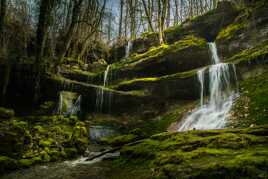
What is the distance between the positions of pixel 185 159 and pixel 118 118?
12.4 meters

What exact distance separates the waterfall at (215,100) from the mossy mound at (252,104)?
489 millimetres

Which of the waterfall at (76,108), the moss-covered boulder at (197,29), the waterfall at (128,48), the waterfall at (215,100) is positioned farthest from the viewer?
the waterfall at (128,48)

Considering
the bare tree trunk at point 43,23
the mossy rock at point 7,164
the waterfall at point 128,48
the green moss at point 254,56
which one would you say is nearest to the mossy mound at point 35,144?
the mossy rock at point 7,164

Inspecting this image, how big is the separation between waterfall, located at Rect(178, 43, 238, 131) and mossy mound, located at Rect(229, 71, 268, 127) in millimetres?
489

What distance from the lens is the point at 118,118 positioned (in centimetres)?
1812

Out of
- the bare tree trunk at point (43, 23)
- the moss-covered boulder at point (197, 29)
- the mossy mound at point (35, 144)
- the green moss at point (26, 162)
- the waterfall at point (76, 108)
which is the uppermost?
the moss-covered boulder at point (197, 29)

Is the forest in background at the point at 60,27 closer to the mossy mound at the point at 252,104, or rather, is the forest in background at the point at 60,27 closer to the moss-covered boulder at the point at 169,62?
the moss-covered boulder at the point at 169,62

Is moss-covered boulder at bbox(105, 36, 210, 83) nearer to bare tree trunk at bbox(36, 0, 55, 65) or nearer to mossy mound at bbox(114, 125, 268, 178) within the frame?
bare tree trunk at bbox(36, 0, 55, 65)

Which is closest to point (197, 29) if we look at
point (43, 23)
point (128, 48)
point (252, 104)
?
point (128, 48)

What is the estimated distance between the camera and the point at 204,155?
5.96 meters

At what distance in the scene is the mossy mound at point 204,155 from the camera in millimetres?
4855

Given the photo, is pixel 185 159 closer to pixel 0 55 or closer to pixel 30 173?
pixel 30 173

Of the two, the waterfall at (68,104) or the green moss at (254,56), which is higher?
the green moss at (254,56)

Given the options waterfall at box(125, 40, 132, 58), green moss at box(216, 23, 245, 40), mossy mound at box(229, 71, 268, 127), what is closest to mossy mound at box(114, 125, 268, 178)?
mossy mound at box(229, 71, 268, 127)
